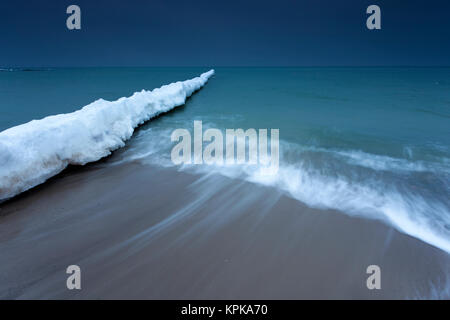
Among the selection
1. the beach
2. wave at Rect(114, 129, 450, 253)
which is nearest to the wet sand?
the beach

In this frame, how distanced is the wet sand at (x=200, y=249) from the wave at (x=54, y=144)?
0.72ft

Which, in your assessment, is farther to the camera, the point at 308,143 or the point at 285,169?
the point at 308,143

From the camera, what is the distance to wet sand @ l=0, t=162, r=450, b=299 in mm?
1392

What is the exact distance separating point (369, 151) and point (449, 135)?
8.08 feet

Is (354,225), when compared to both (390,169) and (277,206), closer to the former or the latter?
(277,206)

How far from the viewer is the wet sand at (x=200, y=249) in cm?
139

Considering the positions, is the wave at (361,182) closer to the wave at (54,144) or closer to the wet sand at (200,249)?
the wet sand at (200,249)

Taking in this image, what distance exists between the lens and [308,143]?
409cm

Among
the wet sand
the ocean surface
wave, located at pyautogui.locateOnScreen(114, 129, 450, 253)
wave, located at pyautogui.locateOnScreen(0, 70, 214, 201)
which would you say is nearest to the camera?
Result: the wet sand

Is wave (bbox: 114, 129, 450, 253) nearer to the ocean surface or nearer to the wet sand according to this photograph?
the ocean surface

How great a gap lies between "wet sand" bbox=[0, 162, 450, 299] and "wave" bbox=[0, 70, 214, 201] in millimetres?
219

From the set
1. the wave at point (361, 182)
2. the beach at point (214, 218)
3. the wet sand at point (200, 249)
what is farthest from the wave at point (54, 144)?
the wave at point (361, 182)

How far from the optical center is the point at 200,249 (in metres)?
1.70

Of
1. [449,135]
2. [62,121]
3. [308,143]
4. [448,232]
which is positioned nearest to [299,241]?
[448,232]
